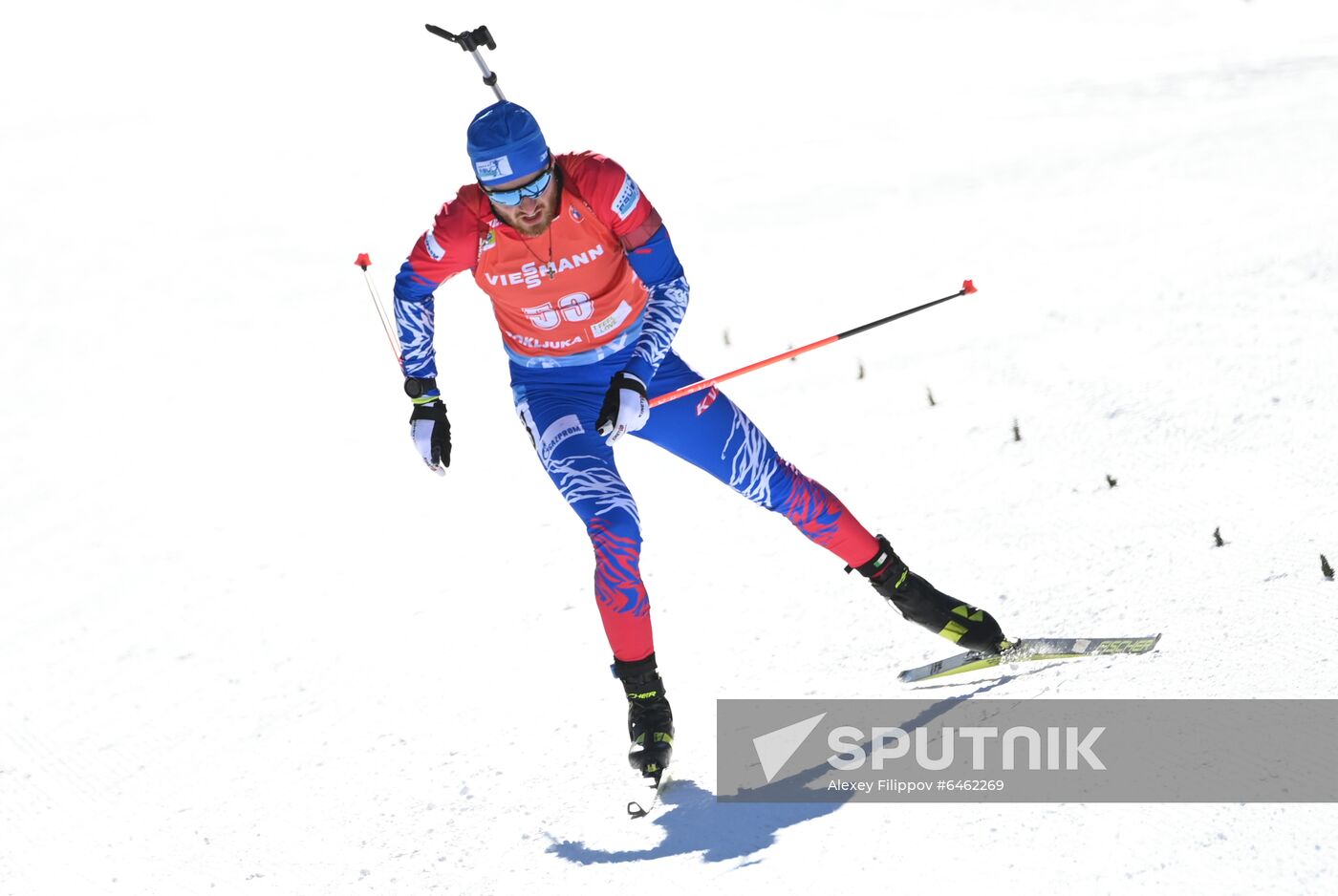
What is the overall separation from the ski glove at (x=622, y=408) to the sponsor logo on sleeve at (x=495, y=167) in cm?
90

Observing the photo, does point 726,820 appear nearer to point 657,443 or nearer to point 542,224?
point 657,443

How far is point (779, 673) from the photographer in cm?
599

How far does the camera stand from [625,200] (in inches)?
205

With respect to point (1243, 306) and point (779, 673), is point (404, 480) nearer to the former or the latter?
point (779, 673)

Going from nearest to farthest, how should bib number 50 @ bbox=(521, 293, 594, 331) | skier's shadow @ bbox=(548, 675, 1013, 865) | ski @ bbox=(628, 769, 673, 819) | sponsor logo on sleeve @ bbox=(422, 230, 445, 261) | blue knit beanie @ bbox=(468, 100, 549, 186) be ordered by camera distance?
skier's shadow @ bbox=(548, 675, 1013, 865) → blue knit beanie @ bbox=(468, 100, 549, 186) → ski @ bbox=(628, 769, 673, 819) → sponsor logo on sleeve @ bbox=(422, 230, 445, 261) → bib number 50 @ bbox=(521, 293, 594, 331)

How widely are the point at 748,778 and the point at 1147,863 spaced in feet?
5.69

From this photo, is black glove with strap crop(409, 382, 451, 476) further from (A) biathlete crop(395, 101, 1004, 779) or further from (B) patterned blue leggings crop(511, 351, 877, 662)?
(B) patterned blue leggings crop(511, 351, 877, 662)

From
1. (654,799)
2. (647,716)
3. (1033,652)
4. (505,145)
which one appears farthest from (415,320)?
(1033,652)

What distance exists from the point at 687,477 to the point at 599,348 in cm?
282

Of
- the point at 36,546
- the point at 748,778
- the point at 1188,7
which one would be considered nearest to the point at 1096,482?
the point at 748,778

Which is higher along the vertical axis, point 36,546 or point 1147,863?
point 36,546

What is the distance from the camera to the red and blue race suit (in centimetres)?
508

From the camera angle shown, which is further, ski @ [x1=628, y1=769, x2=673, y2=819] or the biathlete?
ski @ [x1=628, y1=769, x2=673, y2=819]

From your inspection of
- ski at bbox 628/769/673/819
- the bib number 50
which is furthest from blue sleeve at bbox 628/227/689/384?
ski at bbox 628/769/673/819
